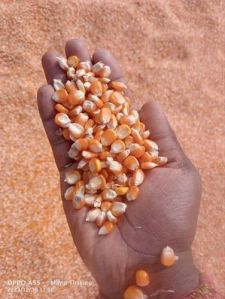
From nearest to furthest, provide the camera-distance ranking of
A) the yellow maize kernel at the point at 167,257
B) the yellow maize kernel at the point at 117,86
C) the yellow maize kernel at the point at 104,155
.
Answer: the yellow maize kernel at the point at 167,257, the yellow maize kernel at the point at 104,155, the yellow maize kernel at the point at 117,86

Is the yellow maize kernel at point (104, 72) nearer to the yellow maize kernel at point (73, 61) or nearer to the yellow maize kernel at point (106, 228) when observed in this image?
the yellow maize kernel at point (73, 61)

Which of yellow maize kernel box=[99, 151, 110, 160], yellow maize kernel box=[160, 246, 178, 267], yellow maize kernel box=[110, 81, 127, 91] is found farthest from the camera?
yellow maize kernel box=[110, 81, 127, 91]

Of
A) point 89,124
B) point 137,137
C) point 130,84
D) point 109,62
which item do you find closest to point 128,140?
point 137,137

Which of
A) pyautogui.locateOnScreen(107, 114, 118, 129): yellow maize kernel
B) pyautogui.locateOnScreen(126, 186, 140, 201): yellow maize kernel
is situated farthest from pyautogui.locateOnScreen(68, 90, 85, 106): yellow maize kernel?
pyautogui.locateOnScreen(126, 186, 140, 201): yellow maize kernel

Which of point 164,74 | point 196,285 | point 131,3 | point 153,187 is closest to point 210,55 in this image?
point 164,74

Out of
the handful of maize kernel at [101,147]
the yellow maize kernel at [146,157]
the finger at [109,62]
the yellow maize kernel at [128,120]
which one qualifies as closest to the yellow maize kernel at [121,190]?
the handful of maize kernel at [101,147]

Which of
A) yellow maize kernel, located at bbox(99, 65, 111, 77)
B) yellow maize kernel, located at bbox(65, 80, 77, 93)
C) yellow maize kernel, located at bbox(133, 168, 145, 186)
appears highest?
yellow maize kernel, located at bbox(99, 65, 111, 77)

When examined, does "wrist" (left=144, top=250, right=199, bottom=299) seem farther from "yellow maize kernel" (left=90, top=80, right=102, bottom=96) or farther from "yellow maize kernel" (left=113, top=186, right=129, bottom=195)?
"yellow maize kernel" (left=90, top=80, right=102, bottom=96)

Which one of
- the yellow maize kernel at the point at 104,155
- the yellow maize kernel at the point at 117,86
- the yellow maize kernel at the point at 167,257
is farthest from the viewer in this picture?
the yellow maize kernel at the point at 117,86

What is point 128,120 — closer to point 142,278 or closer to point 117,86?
point 117,86
